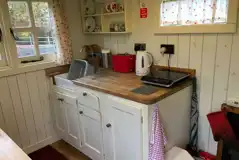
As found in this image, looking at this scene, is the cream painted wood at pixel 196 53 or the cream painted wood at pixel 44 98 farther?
the cream painted wood at pixel 44 98

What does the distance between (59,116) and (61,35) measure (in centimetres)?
99

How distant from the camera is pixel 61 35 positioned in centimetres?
241

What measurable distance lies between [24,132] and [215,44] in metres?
2.25


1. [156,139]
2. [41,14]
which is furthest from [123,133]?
[41,14]

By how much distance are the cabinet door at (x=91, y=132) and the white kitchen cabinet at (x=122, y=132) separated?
102 mm

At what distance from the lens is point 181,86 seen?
68.8 inches

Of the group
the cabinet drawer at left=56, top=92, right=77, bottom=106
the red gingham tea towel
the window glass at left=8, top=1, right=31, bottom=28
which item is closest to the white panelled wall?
the red gingham tea towel

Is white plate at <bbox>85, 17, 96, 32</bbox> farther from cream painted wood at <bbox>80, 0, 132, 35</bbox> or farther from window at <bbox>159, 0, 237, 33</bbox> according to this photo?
window at <bbox>159, 0, 237, 33</bbox>

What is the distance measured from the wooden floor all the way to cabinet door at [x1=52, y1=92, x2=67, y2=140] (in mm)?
116

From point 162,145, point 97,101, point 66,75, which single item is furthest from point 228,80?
point 66,75

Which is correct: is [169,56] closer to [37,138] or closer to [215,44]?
[215,44]

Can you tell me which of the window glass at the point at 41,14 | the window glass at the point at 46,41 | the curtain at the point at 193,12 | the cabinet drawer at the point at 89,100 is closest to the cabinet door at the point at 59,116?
the cabinet drawer at the point at 89,100

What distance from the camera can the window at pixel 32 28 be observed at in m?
2.22

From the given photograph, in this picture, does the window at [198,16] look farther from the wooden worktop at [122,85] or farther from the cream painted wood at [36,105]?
the cream painted wood at [36,105]
